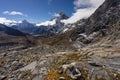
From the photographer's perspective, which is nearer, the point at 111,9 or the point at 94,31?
the point at 94,31

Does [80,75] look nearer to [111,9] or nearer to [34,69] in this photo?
[34,69]

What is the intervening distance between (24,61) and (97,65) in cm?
3252

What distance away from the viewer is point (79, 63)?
5475 centimetres

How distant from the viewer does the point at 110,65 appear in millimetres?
55062

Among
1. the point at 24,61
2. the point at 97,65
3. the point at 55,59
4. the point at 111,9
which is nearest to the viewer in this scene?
the point at 97,65

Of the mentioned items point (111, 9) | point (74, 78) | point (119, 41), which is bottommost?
point (74, 78)

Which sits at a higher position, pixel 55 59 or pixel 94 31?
pixel 94 31

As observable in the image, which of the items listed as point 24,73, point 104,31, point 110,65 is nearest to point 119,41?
point 110,65

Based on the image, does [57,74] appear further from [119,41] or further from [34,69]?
[119,41]

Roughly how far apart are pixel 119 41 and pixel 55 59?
110 ft

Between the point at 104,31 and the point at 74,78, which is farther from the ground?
the point at 104,31

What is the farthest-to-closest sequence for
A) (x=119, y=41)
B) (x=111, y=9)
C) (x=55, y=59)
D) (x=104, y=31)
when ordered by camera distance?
(x=111, y=9), (x=104, y=31), (x=119, y=41), (x=55, y=59)

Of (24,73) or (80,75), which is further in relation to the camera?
(24,73)

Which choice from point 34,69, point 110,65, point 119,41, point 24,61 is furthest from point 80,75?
point 119,41
